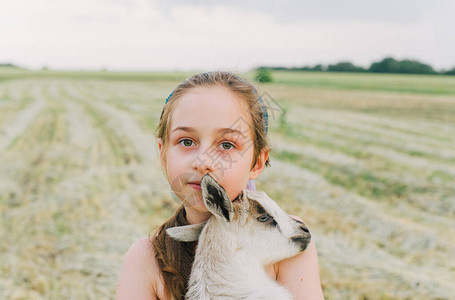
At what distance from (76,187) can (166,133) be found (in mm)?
6015

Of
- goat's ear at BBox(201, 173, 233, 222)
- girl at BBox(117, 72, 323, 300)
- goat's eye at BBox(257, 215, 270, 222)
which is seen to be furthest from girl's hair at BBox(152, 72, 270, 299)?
goat's ear at BBox(201, 173, 233, 222)

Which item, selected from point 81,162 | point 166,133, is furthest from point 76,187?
point 166,133

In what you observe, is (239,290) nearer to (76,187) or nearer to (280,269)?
(280,269)

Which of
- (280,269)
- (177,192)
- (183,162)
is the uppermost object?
(183,162)

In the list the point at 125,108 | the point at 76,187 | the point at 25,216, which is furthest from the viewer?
the point at 125,108

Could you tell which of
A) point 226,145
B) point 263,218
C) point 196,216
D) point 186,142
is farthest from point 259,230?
point 186,142

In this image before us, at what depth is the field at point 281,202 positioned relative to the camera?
15.5 feet

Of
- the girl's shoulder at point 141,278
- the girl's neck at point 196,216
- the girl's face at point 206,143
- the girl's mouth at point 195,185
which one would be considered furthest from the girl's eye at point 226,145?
the girl's shoulder at point 141,278

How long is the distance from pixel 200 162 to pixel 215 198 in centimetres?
18

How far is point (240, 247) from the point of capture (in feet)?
6.79

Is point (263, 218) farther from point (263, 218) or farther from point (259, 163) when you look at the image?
point (259, 163)

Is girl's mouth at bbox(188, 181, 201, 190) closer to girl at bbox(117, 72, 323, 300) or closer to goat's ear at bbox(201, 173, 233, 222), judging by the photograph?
girl at bbox(117, 72, 323, 300)

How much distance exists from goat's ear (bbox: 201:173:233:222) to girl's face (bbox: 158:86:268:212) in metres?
0.11

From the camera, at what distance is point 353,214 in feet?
21.8
